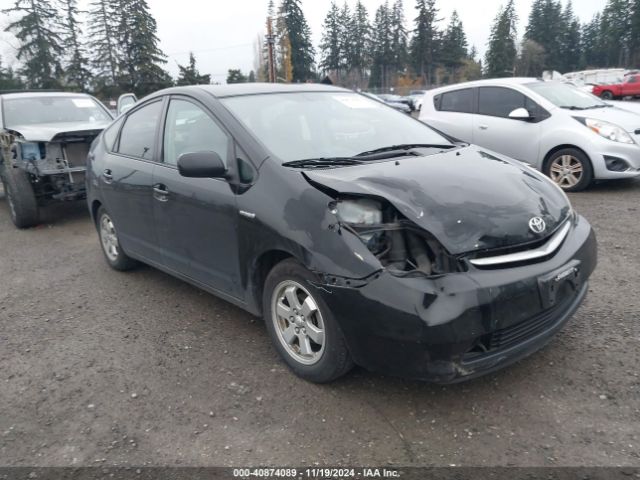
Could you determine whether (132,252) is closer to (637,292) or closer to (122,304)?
(122,304)

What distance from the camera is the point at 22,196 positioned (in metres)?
7.07

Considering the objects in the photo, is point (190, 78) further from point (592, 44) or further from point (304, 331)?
point (592, 44)

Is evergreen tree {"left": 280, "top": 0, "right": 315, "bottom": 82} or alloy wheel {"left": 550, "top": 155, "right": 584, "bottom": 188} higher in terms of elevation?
evergreen tree {"left": 280, "top": 0, "right": 315, "bottom": 82}

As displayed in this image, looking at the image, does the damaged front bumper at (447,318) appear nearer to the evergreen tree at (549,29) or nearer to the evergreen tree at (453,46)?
the evergreen tree at (453,46)

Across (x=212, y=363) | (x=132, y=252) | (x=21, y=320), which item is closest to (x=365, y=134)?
(x=212, y=363)

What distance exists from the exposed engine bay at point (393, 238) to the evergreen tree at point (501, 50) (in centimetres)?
7710

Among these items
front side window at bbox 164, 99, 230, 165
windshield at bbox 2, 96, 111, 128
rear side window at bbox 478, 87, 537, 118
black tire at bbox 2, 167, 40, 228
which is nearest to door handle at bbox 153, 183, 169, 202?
front side window at bbox 164, 99, 230, 165

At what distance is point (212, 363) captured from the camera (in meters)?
3.31

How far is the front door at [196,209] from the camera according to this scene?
333cm

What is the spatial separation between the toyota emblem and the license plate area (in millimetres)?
224

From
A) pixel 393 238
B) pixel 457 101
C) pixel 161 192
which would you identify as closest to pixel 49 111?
pixel 161 192

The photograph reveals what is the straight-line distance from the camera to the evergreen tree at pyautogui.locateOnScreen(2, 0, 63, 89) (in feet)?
157

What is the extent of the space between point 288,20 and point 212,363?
6942 centimetres

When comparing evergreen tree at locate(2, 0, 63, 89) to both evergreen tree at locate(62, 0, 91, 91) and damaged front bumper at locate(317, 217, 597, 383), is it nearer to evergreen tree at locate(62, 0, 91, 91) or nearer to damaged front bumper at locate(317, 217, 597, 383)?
evergreen tree at locate(62, 0, 91, 91)
